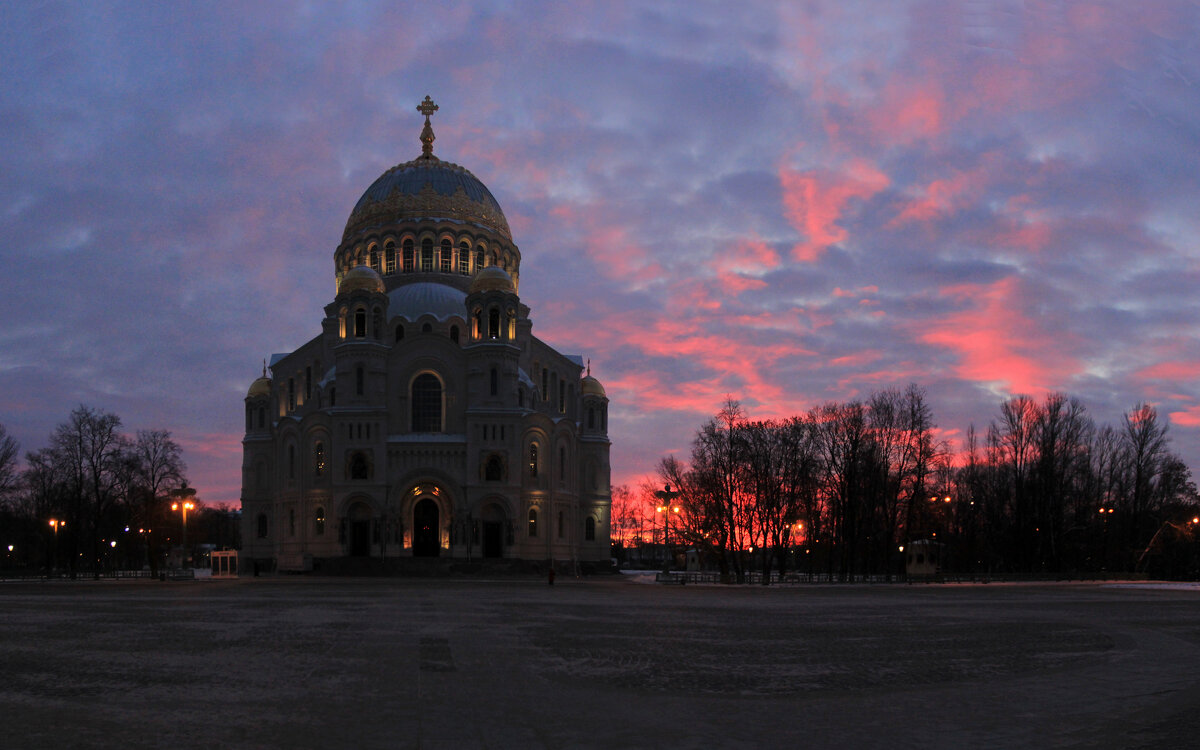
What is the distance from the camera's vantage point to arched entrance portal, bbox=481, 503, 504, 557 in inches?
2606

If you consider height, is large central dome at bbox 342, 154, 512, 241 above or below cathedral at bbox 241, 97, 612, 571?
above

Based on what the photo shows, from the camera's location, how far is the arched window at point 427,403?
6762 cm

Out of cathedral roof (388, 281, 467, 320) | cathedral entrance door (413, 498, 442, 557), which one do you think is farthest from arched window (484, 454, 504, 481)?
cathedral roof (388, 281, 467, 320)

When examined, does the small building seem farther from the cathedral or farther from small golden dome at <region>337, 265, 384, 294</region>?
small golden dome at <region>337, 265, 384, 294</region>

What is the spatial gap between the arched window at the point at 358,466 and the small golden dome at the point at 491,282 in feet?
45.3

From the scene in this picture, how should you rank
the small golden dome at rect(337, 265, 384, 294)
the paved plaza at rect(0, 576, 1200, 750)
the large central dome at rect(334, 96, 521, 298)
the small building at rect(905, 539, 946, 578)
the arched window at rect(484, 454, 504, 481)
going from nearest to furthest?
1. the paved plaza at rect(0, 576, 1200, 750)
2. the small building at rect(905, 539, 946, 578)
3. the arched window at rect(484, 454, 504, 481)
4. the small golden dome at rect(337, 265, 384, 294)
5. the large central dome at rect(334, 96, 521, 298)

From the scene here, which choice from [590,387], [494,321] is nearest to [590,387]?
[590,387]

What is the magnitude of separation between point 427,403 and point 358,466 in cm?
633

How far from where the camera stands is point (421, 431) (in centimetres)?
6738

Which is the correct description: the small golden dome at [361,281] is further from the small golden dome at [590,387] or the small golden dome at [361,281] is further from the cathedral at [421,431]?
the small golden dome at [590,387]

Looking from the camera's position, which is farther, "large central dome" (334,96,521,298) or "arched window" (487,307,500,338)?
"large central dome" (334,96,521,298)

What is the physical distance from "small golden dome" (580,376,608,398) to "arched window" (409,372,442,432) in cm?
1577

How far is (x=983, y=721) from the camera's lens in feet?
32.6

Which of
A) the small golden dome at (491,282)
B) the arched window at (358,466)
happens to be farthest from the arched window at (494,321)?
the arched window at (358,466)
